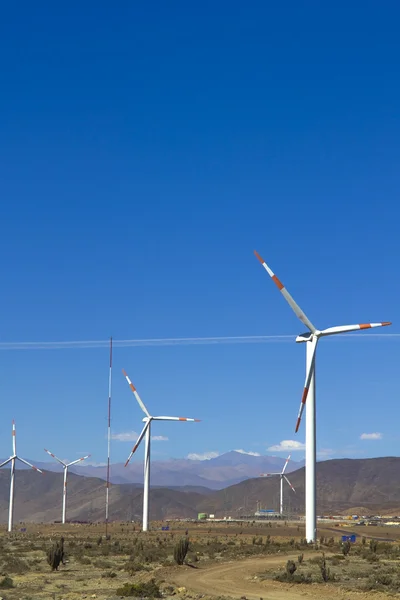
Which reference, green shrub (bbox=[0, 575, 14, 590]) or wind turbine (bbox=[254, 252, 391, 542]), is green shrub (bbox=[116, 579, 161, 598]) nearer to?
green shrub (bbox=[0, 575, 14, 590])

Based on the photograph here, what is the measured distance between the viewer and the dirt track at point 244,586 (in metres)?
50.8

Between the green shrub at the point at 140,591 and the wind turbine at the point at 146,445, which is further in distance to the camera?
the wind turbine at the point at 146,445

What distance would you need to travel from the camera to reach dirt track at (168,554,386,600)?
50844 millimetres

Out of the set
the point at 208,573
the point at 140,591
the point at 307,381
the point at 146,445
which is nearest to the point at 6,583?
the point at 140,591

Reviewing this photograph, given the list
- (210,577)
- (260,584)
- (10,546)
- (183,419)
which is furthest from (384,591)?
(183,419)

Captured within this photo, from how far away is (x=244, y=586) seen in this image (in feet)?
183

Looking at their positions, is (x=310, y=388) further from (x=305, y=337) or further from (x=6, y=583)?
(x=6, y=583)

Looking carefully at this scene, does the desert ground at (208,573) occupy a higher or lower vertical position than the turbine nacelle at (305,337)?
lower

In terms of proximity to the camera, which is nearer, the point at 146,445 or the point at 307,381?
the point at 307,381

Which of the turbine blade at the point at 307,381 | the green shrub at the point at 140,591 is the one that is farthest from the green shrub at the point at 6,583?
the turbine blade at the point at 307,381

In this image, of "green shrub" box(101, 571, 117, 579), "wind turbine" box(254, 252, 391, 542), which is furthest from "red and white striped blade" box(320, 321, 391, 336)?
"green shrub" box(101, 571, 117, 579)

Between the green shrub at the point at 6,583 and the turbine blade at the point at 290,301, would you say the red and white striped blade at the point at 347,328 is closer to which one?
the turbine blade at the point at 290,301

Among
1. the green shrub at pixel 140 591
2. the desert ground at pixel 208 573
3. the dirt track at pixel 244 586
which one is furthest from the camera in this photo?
the desert ground at pixel 208 573

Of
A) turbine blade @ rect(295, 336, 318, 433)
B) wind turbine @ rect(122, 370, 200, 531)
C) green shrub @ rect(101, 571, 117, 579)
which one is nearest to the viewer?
green shrub @ rect(101, 571, 117, 579)
